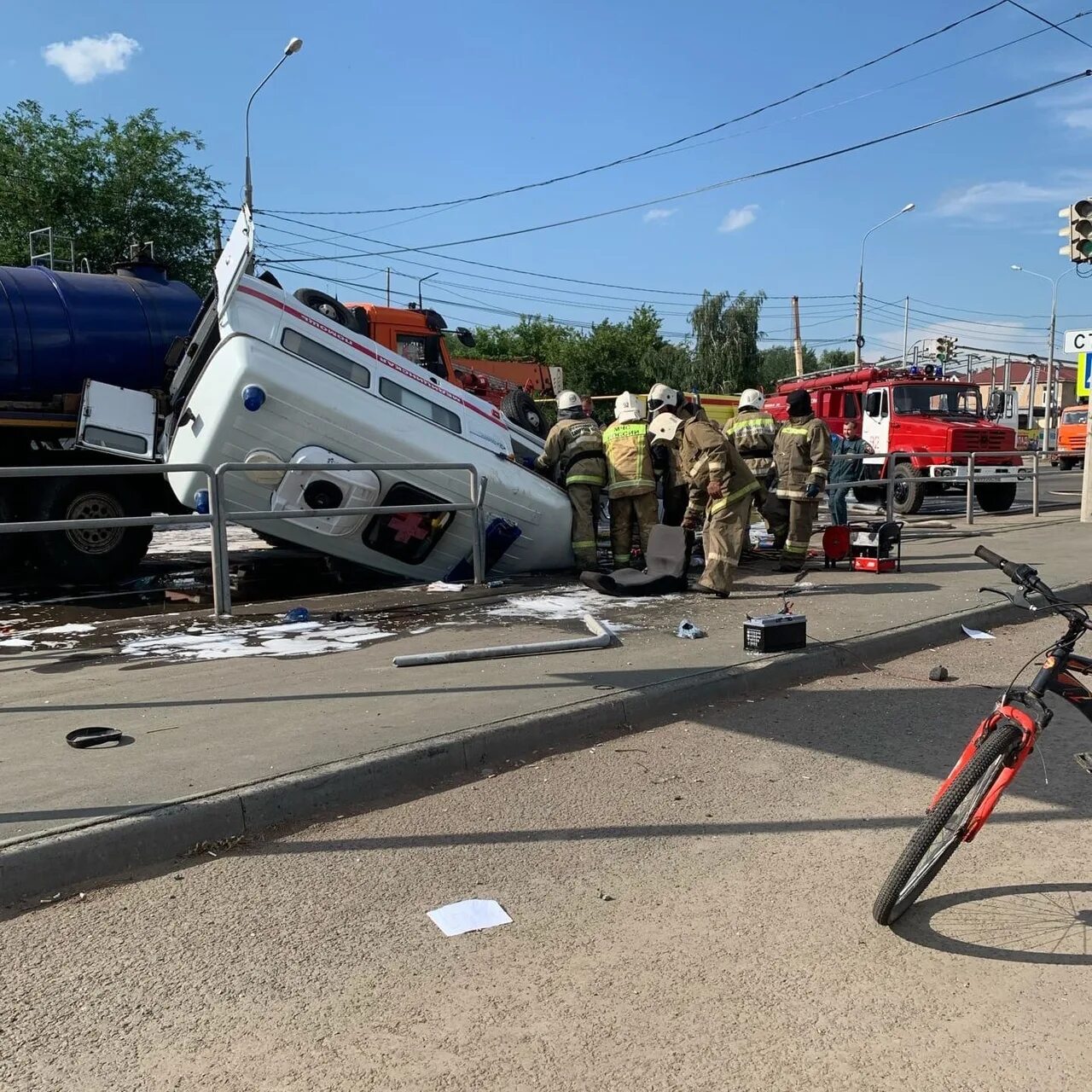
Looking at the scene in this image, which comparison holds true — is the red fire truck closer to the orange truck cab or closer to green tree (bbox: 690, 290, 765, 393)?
the orange truck cab

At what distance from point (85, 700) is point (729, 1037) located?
12.8ft

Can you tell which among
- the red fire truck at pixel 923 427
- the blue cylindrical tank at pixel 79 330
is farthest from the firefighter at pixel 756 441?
the red fire truck at pixel 923 427

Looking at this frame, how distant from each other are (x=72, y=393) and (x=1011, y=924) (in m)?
9.58

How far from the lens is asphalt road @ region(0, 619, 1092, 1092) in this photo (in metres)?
2.40

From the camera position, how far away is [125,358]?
402 inches

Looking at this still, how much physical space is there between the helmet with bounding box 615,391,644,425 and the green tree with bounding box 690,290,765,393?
52680 mm

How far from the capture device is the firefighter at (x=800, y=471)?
9.88 meters

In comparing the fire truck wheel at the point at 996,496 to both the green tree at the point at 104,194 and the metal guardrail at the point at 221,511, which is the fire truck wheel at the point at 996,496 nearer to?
the metal guardrail at the point at 221,511

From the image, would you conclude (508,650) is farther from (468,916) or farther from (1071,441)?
(1071,441)

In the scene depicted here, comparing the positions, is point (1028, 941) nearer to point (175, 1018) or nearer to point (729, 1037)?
point (729, 1037)

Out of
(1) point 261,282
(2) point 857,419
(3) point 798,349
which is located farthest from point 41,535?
(3) point 798,349

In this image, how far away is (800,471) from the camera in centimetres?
998

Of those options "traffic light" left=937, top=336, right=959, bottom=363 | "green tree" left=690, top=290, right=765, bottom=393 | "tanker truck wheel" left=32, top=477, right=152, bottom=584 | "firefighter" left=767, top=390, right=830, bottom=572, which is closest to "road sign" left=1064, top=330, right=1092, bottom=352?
"firefighter" left=767, top=390, right=830, bottom=572

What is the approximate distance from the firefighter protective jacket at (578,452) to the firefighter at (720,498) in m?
1.01
